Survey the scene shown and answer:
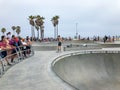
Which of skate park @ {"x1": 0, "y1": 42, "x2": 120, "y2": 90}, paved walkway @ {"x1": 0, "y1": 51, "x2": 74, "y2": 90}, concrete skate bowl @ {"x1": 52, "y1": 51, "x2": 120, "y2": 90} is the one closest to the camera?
paved walkway @ {"x1": 0, "y1": 51, "x2": 74, "y2": 90}

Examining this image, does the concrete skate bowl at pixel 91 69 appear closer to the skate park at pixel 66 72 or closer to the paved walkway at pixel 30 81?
the skate park at pixel 66 72

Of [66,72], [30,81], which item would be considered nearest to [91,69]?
[66,72]

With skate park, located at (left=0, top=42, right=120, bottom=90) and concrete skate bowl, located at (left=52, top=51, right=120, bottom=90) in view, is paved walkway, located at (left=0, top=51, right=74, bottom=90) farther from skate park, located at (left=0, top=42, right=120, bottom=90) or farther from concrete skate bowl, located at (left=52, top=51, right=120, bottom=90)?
concrete skate bowl, located at (left=52, top=51, right=120, bottom=90)

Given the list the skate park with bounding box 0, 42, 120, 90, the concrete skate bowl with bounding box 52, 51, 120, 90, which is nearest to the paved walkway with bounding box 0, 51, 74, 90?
the skate park with bounding box 0, 42, 120, 90

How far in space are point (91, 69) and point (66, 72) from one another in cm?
566

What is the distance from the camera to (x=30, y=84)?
1095 cm

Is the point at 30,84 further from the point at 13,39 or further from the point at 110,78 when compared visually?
the point at 110,78

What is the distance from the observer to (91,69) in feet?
85.1

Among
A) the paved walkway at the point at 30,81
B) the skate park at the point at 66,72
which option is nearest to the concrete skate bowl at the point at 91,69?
the skate park at the point at 66,72

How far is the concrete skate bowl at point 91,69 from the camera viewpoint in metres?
20.9

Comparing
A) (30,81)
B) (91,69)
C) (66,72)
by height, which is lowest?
(91,69)

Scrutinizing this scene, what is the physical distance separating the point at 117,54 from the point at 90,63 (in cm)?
464

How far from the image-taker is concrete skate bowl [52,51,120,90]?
20906 millimetres

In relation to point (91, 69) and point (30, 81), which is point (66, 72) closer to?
point (91, 69)
